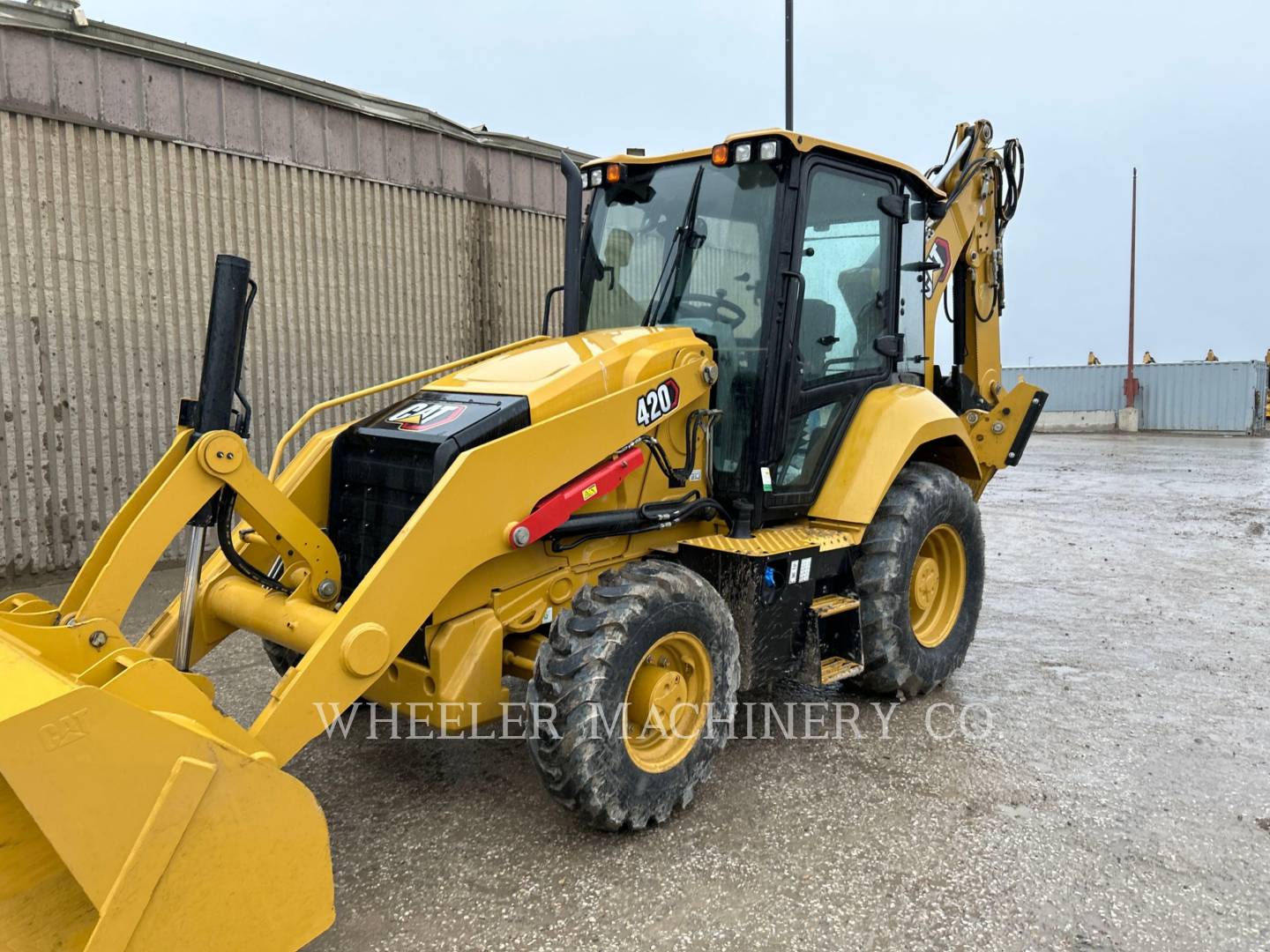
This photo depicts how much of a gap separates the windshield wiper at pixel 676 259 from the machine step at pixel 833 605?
144cm

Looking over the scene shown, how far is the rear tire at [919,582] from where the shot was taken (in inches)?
167

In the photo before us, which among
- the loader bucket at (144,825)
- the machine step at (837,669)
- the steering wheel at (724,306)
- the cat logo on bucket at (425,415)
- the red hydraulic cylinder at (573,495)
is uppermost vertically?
the steering wheel at (724,306)

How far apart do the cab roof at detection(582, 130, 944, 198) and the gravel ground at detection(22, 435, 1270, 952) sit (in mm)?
2586

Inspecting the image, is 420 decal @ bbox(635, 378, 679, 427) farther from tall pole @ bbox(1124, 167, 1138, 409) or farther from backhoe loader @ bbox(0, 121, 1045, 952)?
tall pole @ bbox(1124, 167, 1138, 409)

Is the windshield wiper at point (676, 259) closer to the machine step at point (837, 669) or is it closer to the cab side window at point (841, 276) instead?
the cab side window at point (841, 276)

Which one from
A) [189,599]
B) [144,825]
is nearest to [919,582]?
[189,599]

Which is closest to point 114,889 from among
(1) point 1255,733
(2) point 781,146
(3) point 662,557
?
(3) point 662,557

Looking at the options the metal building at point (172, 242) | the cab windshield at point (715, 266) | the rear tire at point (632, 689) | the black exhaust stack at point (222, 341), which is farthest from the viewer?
the metal building at point (172, 242)

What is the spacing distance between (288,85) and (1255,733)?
829 cm

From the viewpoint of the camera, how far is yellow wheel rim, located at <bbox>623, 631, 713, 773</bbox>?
3.30 meters

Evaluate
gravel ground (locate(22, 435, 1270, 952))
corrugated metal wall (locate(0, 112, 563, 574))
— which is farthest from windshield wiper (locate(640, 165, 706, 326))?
corrugated metal wall (locate(0, 112, 563, 574))

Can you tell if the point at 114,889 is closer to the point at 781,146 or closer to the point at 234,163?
the point at 781,146

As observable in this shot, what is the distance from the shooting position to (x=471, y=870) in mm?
3051

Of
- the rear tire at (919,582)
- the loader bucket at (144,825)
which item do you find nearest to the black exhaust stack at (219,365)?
the loader bucket at (144,825)
